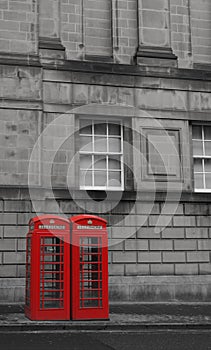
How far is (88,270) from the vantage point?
1086 cm

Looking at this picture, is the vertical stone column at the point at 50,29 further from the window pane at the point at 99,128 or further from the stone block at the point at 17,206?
the stone block at the point at 17,206

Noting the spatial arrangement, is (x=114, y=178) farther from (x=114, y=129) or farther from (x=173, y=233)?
(x=173, y=233)

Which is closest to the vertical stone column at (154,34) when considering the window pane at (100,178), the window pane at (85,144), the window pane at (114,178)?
the window pane at (85,144)

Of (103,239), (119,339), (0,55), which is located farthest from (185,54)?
(119,339)

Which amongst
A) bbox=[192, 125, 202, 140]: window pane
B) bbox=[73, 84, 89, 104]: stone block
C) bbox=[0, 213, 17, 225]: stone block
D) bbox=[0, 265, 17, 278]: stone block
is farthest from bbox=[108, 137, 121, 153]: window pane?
bbox=[0, 265, 17, 278]: stone block

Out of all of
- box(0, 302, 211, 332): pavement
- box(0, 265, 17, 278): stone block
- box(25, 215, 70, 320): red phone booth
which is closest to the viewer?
box(0, 302, 211, 332): pavement

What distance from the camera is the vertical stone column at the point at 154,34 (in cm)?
1602

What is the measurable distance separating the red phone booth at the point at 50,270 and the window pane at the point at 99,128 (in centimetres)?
553

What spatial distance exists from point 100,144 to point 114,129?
0.68 meters

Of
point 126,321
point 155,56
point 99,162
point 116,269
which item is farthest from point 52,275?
point 155,56

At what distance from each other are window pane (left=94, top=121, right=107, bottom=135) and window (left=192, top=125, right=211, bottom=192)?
2931 mm

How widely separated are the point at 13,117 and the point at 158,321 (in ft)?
23.9

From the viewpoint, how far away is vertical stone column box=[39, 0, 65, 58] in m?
15.4

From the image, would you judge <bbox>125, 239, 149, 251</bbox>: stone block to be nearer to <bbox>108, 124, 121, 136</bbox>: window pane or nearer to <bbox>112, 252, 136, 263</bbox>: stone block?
<bbox>112, 252, 136, 263</bbox>: stone block
